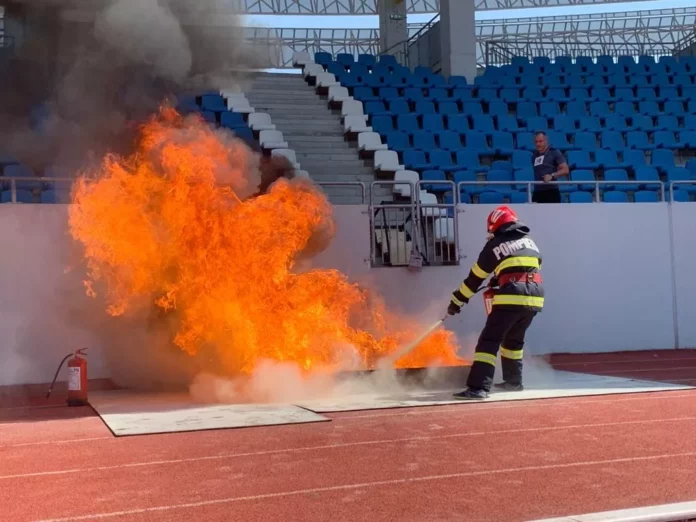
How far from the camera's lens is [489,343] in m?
8.02

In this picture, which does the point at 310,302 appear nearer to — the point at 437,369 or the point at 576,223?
the point at 437,369

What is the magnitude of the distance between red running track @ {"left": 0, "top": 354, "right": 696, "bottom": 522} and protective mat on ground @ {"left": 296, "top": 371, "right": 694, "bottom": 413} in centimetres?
40

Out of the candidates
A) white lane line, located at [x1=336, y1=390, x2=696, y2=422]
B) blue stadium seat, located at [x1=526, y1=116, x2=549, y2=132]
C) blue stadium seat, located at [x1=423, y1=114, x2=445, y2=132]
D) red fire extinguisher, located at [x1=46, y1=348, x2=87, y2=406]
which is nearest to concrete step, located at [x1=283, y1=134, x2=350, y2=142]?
blue stadium seat, located at [x1=423, y1=114, x2=445, y2=132]

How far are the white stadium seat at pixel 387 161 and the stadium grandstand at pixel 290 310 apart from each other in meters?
0.06

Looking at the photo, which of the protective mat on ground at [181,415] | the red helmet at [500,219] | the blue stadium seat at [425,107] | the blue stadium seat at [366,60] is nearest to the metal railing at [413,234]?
the red helmet at [500,219]

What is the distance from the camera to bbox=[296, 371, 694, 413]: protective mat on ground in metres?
7.75

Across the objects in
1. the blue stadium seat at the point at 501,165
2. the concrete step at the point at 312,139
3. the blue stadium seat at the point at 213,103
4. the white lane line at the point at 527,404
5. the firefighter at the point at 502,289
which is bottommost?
the white lane line at the point at 527,404

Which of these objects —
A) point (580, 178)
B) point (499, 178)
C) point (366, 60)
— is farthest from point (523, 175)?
point (366, 60)

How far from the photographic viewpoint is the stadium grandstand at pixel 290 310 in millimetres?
4938

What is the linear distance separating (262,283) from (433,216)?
4.06 meters

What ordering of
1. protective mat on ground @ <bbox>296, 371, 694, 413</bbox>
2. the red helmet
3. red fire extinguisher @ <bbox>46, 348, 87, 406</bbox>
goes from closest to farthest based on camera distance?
protective mat on ground @ <bbox>296, 371, 694, 413</bbox> < the red helmet < red fire extinguisher @ <bbox>46, 348, 87, 406</bbox>

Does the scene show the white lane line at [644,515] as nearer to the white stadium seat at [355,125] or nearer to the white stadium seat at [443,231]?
the white stadium seat at [443,231]

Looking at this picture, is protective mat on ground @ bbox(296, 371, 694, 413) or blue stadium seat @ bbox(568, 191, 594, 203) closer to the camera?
protective mat on ground @ bbox(296, 371, 694, 413)

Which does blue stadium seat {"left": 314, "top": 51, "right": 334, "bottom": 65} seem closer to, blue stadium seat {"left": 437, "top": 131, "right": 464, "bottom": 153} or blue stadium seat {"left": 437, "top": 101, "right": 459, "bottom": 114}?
blue stadium seat {"left": 437, "top": 101, "right": 459, "bottom": 114}
